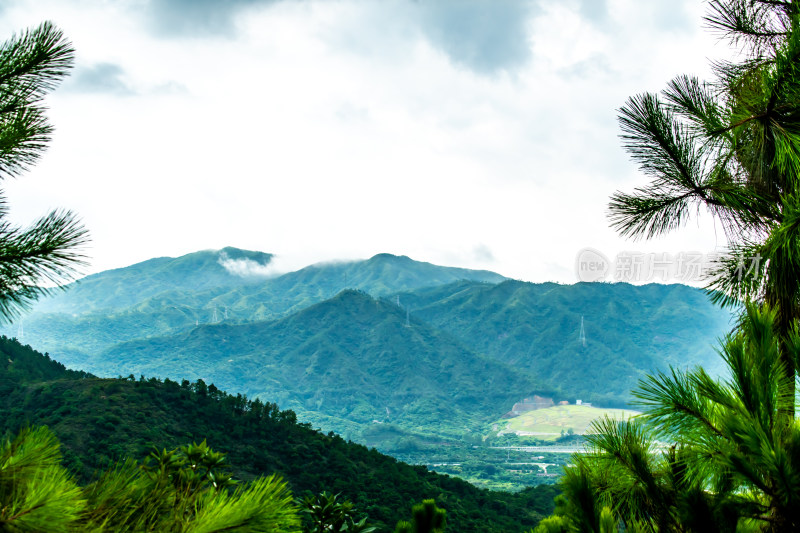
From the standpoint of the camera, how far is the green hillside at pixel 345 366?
147375 mm

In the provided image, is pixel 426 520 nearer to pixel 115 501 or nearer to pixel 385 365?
pixel 115 501

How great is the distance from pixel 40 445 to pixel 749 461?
2.71m

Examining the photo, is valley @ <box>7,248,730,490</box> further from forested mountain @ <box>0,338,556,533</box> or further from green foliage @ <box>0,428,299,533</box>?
green foliage @ <box>0,428,299,533</box>

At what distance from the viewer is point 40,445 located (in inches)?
74.4

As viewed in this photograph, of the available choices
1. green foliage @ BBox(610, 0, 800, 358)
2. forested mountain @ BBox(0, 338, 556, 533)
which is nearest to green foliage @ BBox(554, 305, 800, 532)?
green foliage @ BBox(610, 0, 800, 358)

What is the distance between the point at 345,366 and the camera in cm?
16500

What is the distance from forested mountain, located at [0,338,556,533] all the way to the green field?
299ft

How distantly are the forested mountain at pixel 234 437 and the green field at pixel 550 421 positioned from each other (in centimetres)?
9107

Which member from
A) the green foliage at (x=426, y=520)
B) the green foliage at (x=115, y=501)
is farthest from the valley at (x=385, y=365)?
the green foliage at (x=115, y=501)

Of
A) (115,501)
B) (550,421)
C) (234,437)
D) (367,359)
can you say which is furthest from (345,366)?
(115,501)

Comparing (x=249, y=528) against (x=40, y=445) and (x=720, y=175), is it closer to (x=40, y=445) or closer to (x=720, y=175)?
(x=40, y=445)

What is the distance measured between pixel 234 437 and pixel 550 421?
11457 cm

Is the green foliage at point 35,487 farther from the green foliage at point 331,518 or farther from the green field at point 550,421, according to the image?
the green field at point 550,421

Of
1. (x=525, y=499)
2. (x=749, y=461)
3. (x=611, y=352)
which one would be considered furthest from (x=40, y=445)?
(x=611, y=352)
